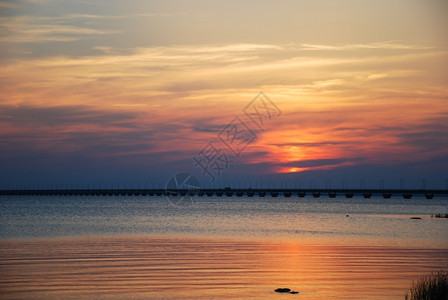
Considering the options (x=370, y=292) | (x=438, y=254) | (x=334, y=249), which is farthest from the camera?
(x=334, y=249)

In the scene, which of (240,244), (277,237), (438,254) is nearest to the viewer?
(438,254)

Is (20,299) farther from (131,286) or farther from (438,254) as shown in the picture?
(438,254)

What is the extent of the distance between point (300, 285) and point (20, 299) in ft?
36.7

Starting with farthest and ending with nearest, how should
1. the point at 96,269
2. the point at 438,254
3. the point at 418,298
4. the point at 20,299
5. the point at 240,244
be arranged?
the point at 240,244
the point at 438,254
the point at 96,269
the point at 20,299
the point at 418,298

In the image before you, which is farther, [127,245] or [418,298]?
[127,245]

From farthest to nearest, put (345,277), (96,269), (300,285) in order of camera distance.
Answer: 1. (96,269)
2. (345,277)
3. (300,285)

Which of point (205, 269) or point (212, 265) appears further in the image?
point (212, 265)

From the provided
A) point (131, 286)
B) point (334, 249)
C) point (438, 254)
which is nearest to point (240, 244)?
point (334, 249)

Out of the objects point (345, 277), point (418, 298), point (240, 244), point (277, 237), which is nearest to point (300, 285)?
point (345, 277)

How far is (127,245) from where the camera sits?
4319 cm

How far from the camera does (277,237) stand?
5191cm

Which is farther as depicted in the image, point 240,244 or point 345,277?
point 240,244

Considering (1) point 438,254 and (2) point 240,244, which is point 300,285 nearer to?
(1) point 438,254

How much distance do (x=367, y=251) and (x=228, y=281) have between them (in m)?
16.3
